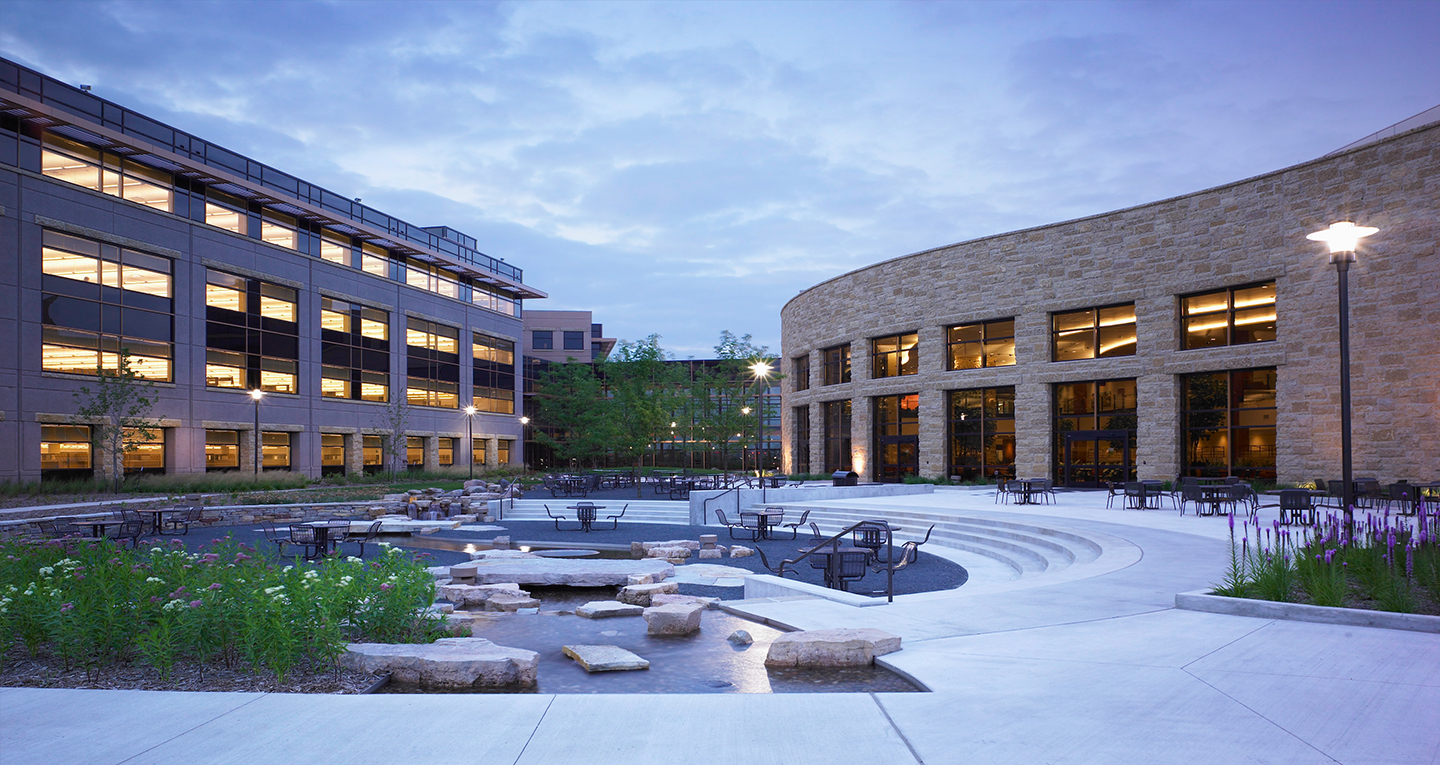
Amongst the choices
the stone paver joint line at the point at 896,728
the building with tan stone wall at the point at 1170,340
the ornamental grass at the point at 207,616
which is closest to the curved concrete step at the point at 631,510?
the building with tan stone wall at the point at 1170,340

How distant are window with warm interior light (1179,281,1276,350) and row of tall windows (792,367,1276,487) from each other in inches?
47.6

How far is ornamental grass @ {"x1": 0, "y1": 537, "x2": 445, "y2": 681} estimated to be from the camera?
20.8 feet

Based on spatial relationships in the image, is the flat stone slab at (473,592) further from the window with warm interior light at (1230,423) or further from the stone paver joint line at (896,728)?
the window with warm interior light at (1230,423)

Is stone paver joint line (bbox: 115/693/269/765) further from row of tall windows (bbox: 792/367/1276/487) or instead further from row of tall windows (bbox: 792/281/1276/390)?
row of tall windows (bbox: 792/281/1276/390)

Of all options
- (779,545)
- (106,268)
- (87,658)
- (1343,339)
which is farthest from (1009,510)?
(106,268)

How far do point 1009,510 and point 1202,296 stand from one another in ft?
48.0

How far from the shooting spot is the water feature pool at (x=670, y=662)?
6359 mm

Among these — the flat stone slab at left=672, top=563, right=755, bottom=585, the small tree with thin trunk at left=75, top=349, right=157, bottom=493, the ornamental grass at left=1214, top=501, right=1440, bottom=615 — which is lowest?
the flat stone slab at left=672, top=563, right=755, bottom=585

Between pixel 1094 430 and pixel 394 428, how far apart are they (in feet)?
122

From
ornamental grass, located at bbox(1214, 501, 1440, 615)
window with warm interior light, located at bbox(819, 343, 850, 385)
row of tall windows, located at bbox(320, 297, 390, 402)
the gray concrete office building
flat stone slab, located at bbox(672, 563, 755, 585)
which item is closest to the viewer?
ornamental grass, located at bbox(1214, 501, 1440, 615)

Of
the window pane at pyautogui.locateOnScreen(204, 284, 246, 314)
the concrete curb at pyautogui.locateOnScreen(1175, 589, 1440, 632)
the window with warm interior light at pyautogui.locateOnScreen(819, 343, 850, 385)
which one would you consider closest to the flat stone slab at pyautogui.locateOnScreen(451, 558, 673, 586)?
the concrete curb at pyautogui.locateOnScreen(1175, 589, 1440, 632)

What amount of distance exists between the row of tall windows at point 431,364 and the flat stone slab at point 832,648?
46.4 m

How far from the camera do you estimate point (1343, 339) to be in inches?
416

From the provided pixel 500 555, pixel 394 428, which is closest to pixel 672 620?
pixel 500 555
